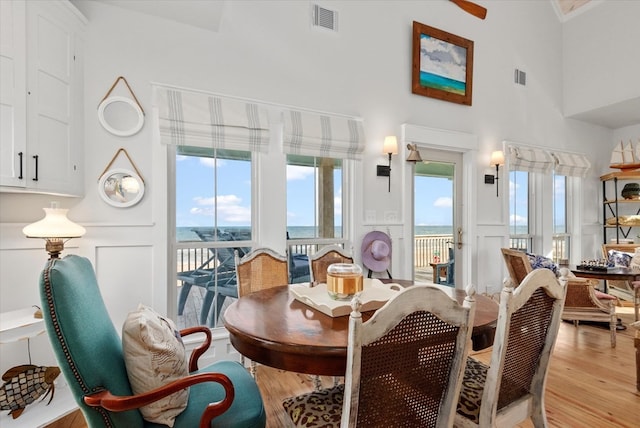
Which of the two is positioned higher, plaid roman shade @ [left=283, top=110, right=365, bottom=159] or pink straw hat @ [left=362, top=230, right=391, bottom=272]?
plaid roman shade @ [left=283, top=110, right=365, bottom=159]

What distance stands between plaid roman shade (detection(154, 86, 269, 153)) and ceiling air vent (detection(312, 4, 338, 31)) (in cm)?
113

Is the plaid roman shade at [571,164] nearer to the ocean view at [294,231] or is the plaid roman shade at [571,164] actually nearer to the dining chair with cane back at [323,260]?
the ocean view at [294,231]

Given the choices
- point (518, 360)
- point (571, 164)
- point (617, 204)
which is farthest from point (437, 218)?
point (617, 204)

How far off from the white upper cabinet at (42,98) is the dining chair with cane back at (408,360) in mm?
2233

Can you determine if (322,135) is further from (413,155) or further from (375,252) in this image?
(375,252)

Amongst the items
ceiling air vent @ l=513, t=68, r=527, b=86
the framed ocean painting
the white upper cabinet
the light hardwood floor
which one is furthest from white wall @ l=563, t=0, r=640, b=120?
the white upper cabinet

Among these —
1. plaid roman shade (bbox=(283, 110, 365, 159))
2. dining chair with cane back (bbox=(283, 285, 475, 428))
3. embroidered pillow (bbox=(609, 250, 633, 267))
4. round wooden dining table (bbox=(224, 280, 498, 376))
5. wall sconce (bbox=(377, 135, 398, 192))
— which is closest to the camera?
dining chair with cane back (bbox=(283, 285, 475, 428))

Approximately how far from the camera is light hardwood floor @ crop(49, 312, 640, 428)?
2072mm

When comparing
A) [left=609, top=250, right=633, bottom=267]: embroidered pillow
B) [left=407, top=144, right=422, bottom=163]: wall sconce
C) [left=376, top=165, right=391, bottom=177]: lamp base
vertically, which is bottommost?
[left=609, top=250, right=633, bottom=267]: embroidered pillow

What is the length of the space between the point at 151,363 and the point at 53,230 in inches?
55.1

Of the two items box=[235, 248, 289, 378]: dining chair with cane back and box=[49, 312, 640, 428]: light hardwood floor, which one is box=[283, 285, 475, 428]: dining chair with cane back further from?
box=[235, 248, 289, 378]: dining chair with cane back

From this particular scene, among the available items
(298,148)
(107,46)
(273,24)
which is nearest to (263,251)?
(298,148)

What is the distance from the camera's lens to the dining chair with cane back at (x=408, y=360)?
0.99 meters

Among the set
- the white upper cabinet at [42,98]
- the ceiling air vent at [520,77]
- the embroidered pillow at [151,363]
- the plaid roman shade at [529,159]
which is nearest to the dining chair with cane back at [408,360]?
the embroidered pillow at [151,363]
